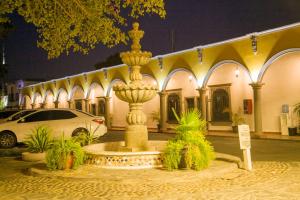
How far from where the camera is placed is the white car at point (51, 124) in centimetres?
1745

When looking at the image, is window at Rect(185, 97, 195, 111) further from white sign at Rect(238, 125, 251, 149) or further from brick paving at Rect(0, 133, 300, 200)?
white sign at Rect(238, 125, 251, 149)

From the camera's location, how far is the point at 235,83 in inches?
927

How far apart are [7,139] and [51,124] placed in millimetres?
2018

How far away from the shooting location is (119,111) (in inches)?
1321

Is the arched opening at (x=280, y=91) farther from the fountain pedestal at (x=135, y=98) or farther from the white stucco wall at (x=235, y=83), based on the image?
the fountain pedestal at (x=135, y=98)

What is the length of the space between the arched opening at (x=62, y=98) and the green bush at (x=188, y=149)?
109ft

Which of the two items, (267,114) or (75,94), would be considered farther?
(75,94)

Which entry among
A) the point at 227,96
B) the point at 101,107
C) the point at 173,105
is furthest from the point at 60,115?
the point at 101,107

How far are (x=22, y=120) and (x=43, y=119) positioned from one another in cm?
88

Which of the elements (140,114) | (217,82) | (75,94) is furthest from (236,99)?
(75,94)

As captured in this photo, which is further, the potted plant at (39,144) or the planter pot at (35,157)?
the planter pot at (35,157)

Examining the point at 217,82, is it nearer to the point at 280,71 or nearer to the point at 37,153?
the point at 280,71

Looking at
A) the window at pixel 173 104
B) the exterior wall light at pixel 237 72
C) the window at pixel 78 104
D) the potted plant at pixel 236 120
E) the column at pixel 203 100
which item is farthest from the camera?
the window at pixel 78 104

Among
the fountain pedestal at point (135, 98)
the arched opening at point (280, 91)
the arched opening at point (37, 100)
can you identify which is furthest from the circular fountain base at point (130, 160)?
the arched opening at point (37, 100)
